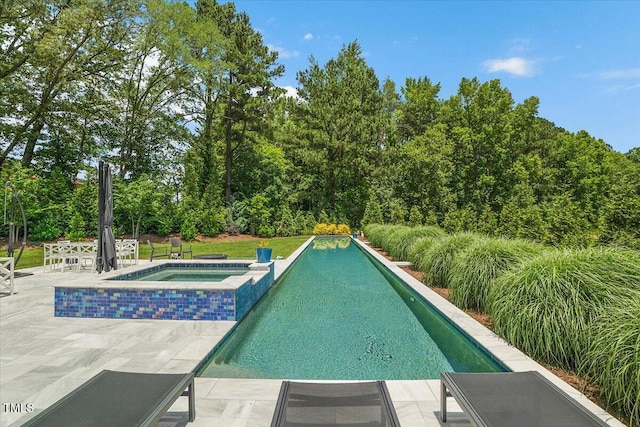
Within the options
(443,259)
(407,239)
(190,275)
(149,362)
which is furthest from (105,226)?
(407,239)

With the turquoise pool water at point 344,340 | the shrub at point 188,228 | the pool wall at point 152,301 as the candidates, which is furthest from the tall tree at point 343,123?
the pool wall at point 152,301

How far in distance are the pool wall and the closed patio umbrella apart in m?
1.46

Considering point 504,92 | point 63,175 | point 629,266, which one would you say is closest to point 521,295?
point 629,266

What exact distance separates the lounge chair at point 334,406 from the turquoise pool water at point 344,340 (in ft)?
3.53

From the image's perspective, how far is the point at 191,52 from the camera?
21234mm

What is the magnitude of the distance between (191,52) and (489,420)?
24.0 m

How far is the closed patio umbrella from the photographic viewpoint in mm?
6688

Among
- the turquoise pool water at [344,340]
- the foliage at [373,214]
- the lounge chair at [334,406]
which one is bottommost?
the turquoise pool water at [344,340]

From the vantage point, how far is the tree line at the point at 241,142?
51.4 ft

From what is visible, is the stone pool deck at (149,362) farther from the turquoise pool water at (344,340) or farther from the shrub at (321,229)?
the shrub at (321,229)

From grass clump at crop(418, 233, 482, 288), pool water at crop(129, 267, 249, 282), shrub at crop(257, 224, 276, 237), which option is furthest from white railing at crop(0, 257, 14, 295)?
shrub at crop(257, 224, 276, 237)

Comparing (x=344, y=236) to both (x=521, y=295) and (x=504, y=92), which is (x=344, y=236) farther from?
(x=521, y=295)

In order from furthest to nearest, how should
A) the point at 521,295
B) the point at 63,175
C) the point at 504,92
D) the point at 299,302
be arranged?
the point at 504,92
the point at 63,175
the point at 299,302
the point at 521,295

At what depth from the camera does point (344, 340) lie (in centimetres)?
451
